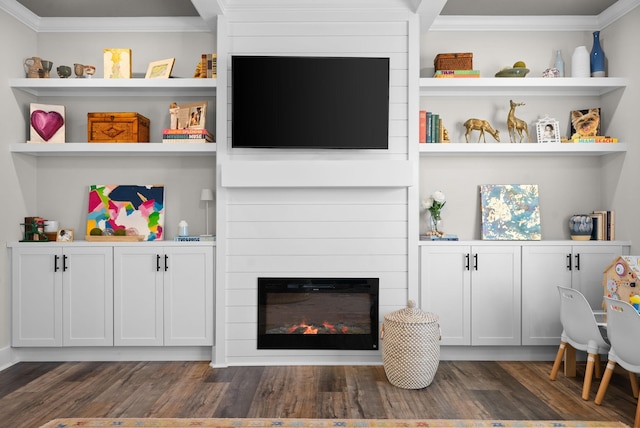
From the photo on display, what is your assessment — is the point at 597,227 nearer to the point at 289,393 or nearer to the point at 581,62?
the point at 581,62

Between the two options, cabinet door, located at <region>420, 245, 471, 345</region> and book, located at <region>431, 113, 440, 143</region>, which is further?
book, located at <region>431, 113, 440, 143</region>

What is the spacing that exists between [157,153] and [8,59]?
134cm

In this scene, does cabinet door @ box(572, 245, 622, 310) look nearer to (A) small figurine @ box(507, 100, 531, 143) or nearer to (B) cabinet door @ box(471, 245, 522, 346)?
(B) cabinet door @ box(471, 245, 522, 346)

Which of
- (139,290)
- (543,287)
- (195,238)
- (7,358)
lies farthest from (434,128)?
(7,358)

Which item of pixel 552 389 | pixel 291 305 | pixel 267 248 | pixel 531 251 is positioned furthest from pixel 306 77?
pixel 552 389

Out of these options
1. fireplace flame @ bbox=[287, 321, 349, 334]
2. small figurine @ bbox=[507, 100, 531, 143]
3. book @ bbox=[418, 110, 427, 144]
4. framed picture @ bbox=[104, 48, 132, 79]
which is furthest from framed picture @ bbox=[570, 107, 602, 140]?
framed picture @ bbox=[104, 48, 132, 79]

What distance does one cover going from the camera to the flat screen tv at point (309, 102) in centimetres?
370

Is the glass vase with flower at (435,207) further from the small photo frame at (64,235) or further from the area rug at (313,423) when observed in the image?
the small photo frame at (64,235)

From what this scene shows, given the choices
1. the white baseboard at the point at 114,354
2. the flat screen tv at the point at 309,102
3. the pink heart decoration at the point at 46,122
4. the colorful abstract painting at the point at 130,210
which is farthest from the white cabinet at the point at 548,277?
the pink heart decoration at the point at 46,122

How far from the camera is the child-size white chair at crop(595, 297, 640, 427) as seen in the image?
2.67m

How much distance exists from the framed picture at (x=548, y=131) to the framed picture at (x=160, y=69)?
310 cm

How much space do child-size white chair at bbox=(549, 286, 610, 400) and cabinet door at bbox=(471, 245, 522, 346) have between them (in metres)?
0.53

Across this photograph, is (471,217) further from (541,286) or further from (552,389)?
(552,389)

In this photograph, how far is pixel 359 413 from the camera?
113 inches
